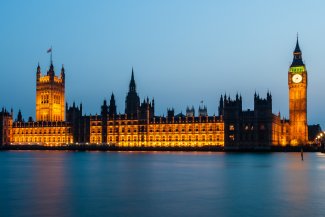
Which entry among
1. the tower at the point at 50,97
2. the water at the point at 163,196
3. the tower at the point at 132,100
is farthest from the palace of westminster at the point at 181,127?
the water at the point at 163,196

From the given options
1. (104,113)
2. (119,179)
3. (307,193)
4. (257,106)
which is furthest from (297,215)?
(104,113)

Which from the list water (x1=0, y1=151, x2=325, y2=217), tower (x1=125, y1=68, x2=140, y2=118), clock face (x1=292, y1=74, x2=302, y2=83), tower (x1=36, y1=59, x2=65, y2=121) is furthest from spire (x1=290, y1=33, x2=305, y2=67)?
water (x1=0, y1=151, x2=325, y2=217)

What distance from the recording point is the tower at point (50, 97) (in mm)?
173625

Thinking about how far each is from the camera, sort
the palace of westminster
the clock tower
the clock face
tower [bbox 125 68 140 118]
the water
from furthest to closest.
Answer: tower [bbox 125 68 140 118]
the clock face
the clock tower
the palace of westminster
the water

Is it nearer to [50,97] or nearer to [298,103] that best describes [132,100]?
[50,97]

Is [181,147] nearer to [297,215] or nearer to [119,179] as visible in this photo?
[119,179]

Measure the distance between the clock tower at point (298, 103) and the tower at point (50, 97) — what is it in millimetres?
79518

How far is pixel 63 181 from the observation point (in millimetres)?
36969

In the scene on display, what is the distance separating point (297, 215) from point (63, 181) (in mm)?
19965

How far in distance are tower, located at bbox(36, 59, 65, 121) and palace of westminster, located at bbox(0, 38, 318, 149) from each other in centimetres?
1039

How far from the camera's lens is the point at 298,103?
139 metres

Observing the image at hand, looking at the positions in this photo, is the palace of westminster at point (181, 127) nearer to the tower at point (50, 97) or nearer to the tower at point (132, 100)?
the tower at point (50, 97)

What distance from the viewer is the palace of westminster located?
128250mm

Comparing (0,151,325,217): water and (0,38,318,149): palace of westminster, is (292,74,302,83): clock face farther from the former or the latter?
(0,151,325,217): water
